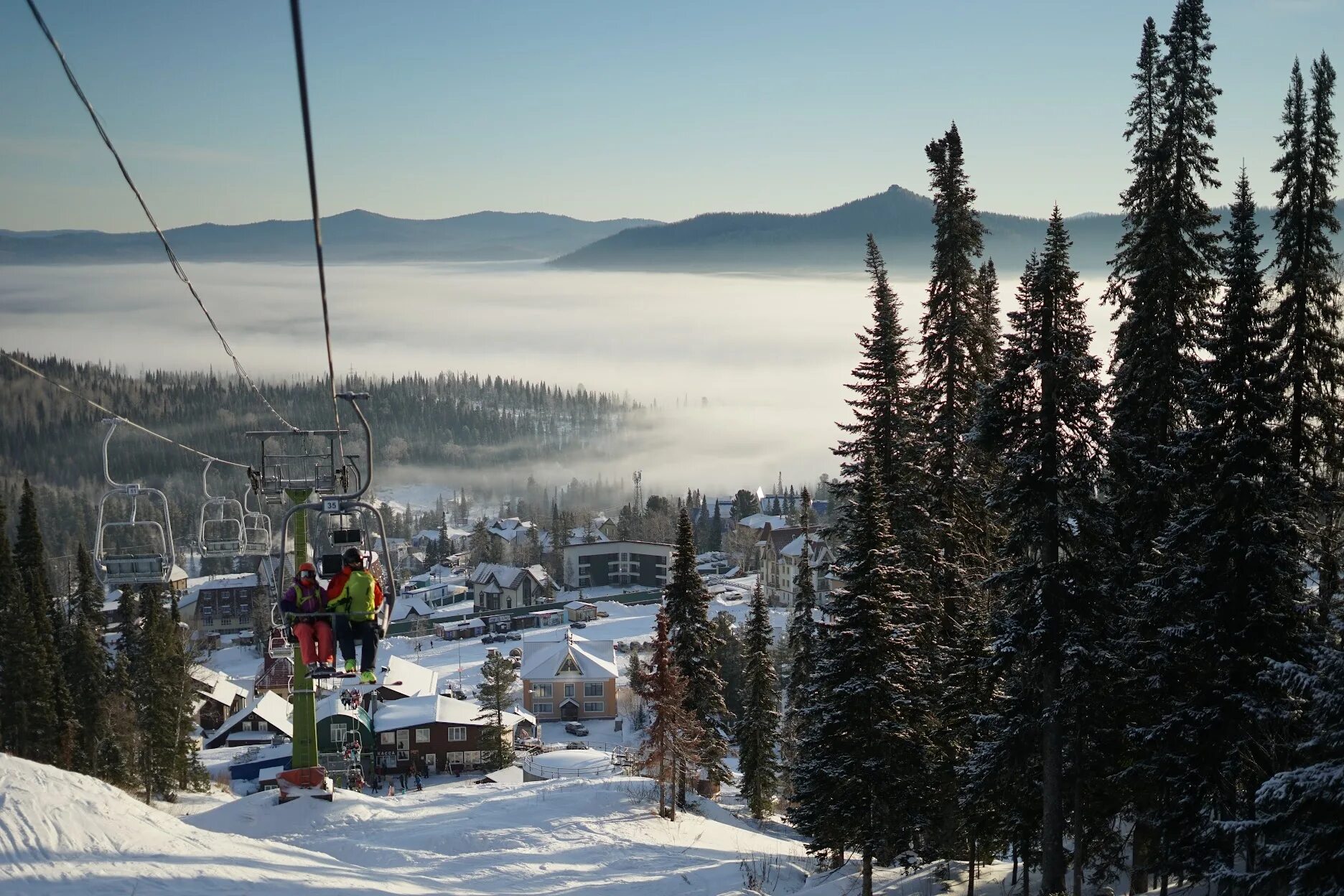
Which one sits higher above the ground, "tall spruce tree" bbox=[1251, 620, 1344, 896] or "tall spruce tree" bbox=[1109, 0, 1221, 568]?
"tall spruce tree" bbox=[1109, 0, 1221, 568]

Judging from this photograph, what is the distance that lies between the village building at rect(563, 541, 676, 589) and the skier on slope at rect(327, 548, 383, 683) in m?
130

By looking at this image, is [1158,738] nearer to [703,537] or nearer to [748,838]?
[748,838]

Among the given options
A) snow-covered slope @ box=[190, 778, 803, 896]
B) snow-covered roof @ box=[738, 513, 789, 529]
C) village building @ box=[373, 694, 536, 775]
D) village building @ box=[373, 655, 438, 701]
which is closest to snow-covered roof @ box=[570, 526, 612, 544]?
snow-covered roof @ box=[738, 513, 789, 529]

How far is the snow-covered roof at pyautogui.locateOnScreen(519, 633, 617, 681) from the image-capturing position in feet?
271

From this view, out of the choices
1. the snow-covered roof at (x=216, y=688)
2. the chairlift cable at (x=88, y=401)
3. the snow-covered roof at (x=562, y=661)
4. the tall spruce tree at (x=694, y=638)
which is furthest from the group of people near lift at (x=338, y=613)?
the snow-covered roof at (x=216, y=688)

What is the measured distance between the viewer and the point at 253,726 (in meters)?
70.8

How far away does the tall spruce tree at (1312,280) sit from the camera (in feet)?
73.0

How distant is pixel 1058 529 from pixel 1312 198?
9.80 meters

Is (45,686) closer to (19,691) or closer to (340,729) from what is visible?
(19,691)

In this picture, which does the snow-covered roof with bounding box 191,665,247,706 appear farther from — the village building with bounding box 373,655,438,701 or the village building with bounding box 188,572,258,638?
the village building with bounding box 188,572,258,638

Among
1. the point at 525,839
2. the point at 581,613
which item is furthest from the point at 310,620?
the point at 581,613

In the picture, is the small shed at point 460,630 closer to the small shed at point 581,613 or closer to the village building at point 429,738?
the small shed at point 581,613

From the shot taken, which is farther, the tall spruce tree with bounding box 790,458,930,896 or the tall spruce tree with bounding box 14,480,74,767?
the tall spruce tree with bounding box 14,480,74,767

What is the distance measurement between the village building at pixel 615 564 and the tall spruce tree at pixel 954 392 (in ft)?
393
